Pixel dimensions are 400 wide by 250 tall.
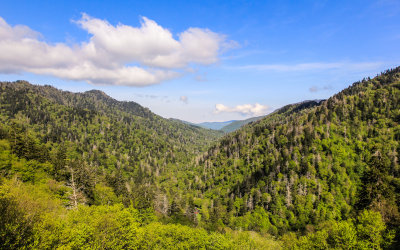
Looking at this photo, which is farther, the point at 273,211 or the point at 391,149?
the point at 391,149

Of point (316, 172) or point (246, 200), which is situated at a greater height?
point (316, 172)

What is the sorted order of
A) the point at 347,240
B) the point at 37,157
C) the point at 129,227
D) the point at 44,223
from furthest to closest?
the point at 37,157, the point at 347,240, the point at 129,227, the point at 44,223

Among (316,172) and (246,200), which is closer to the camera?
(316,172)

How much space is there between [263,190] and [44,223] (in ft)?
524

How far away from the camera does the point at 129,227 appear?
3156 cm

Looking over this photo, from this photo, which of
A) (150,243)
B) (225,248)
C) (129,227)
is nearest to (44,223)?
(129,227)

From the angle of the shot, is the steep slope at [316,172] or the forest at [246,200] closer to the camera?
the forest at [246,200]

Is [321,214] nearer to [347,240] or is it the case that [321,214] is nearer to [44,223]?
[347,240]

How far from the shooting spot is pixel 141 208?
79688 millimetres

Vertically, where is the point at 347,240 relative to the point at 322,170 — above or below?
above

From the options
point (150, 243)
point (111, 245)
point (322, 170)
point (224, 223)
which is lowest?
point (224, 223)

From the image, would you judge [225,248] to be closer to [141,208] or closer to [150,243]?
[150,243]

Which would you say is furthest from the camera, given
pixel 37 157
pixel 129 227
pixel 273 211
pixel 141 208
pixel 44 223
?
pixel 273 211

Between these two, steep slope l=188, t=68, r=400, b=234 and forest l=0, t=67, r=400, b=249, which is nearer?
forest l=0, t=67, r=400, b=249
